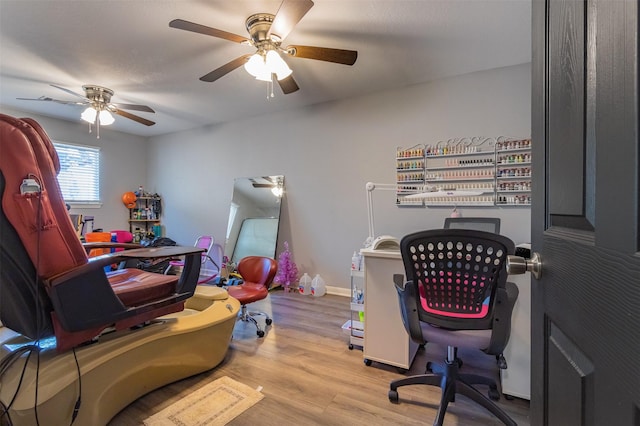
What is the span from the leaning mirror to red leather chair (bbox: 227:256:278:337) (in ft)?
4.25

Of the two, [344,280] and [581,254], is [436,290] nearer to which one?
[581,254]

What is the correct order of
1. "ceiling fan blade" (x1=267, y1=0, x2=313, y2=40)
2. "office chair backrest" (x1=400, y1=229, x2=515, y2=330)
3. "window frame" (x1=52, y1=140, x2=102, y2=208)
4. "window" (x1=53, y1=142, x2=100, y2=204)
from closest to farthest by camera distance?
"office chair backrest" (x1=400, y1=229, x2=515, y2=330) → "ceiling fan blade" (x1=267, y1=0, x2=313, y2=40) → "window" (x1=53, y1=142, x2=100, y2=204) → "window frame" (x1=52, y1=140, x2=102, y2=208)

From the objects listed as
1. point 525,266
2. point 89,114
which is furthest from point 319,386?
point 89,114

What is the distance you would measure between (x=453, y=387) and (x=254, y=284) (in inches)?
73.1

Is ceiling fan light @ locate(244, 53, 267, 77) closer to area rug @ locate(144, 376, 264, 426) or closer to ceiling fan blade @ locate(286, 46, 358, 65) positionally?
ceiling fan blade @ locate(286, 46, 358, 65)

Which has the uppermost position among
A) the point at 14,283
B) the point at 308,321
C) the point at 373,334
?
the point at 14,283

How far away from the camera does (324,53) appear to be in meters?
2.17

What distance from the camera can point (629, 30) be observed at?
41cm

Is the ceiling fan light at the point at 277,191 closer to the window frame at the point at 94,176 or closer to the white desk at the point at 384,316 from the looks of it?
the white desk at the point at 384,316

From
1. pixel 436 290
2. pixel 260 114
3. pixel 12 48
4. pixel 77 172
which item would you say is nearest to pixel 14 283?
pixel 436 290

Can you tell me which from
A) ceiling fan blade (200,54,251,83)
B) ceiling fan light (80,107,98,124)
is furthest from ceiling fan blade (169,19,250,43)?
ceiling fan light (80,107,98,124)

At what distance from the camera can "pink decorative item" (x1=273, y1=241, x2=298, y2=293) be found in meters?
4.07

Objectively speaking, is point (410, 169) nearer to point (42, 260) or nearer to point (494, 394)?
point (494, 394)

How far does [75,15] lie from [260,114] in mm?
2410
